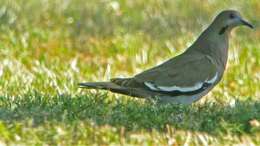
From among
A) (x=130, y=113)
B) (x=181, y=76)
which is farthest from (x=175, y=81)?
(x=130, y=113)

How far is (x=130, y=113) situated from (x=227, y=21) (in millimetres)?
2106

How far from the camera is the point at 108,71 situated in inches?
446

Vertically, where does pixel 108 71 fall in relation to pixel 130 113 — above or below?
above

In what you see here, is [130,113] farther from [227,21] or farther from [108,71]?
[108,71]

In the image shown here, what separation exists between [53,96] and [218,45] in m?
1.75

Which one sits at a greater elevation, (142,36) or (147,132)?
(142,36)

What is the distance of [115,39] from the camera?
12.7 meters

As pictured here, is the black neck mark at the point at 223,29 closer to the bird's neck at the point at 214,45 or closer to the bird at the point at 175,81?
the bird's neck at the point at 214,45

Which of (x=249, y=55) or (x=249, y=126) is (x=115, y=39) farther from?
(x=249, y=126)

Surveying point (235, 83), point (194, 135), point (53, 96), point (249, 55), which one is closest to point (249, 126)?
point (194, 135)

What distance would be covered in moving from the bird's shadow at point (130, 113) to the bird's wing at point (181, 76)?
25 cm

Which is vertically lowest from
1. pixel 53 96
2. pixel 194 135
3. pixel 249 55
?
pixel 194 135

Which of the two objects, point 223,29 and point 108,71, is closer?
point 223,29

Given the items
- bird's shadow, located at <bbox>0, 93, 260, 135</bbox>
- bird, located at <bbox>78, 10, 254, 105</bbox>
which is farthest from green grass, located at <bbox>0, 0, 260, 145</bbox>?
bird, located at <bbox>78, 10, 254, 105</bbox>
